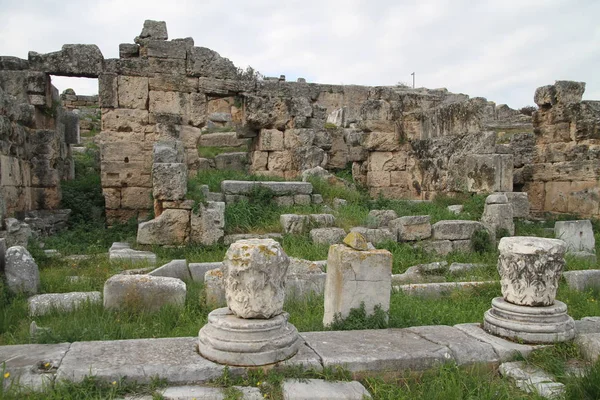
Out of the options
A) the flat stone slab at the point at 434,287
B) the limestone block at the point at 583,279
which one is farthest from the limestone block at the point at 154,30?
the limestone block at the point at 583,279

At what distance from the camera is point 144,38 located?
38.4ft

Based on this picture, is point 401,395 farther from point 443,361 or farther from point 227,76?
point 227,76

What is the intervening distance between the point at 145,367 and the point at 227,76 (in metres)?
9.64

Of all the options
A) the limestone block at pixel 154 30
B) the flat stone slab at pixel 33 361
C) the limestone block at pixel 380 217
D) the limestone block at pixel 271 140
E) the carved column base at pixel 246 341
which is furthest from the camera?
the limestone block at pixel 271 140

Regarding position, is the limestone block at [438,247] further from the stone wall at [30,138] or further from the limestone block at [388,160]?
the stone wall at [30,138]

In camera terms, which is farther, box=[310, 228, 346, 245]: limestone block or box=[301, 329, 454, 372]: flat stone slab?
box=[310, 228, 346, 245]: limestone block

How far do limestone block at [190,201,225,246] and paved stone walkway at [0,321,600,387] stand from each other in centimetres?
444

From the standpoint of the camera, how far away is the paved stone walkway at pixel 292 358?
11.8 ft

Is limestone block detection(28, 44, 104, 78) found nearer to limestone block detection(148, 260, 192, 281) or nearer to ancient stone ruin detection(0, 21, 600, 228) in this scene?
ancient stone ruin detection(0, 21, 600, 228)

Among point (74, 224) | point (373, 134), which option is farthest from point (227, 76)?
point (74, 224)

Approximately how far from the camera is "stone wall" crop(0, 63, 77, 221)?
31.4 ft

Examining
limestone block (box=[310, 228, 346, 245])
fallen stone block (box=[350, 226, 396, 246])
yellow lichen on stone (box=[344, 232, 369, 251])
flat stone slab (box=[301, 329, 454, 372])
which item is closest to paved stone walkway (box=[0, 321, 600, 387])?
flat stone slab (box=[301, 329, 454, 372])

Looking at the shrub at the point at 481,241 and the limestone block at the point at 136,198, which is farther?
the limestone block at the point at 136,198

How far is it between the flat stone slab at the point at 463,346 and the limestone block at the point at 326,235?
13.1ft
